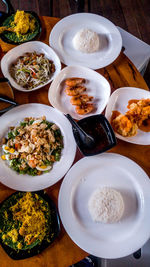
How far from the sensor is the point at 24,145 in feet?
5.25

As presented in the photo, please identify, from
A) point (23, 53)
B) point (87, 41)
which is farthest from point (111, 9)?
point (23, 53)

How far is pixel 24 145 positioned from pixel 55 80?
581 millimetres

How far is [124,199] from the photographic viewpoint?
1515mm

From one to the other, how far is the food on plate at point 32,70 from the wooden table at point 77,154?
0.08m

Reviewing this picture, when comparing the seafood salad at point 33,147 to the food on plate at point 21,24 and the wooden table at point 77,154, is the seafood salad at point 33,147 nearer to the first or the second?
the wooden table at point 77,154

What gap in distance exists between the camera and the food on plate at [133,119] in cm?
159

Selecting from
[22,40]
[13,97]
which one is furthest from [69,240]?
[22,40]

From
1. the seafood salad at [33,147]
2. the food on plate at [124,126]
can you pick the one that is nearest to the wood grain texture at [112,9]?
the food on plate at [124,126]

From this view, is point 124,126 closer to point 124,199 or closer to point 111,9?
point 124,199

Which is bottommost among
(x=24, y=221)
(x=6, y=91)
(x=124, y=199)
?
(x=124, y=199)

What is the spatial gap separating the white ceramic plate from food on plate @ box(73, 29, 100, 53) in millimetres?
241

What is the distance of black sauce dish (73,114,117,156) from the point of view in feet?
5.02

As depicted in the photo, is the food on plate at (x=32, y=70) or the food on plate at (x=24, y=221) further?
the food on plate at (x=32, y=70)

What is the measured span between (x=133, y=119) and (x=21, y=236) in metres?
1.08
